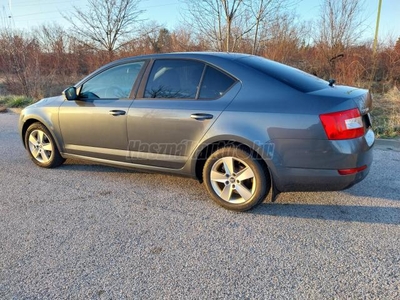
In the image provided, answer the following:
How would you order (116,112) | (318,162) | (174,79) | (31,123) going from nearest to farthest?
(318,162)
(174,79)
(116,112)
(31,123)

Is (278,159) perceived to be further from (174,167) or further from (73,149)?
(73,149)

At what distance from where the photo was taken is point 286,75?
9.82 ft

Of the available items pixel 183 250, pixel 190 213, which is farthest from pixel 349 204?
pixel 183 250

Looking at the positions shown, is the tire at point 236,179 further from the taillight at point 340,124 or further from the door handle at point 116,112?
the door handle at point 116,112

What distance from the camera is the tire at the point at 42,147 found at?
4.29 m

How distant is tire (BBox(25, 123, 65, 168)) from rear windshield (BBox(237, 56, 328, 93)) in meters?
2.97

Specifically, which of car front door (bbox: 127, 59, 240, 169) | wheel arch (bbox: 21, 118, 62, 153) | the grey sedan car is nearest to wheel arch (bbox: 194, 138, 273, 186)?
the grey sedan car

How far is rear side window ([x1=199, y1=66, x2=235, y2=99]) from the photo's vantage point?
3.00 m

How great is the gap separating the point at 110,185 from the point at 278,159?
2172 millimetres

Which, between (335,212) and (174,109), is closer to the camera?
(335,212)

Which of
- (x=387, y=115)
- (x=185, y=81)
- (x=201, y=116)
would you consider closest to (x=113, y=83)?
(x=185, y=81)

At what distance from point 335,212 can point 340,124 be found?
39.7 inches

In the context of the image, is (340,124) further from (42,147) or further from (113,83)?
(42,147)

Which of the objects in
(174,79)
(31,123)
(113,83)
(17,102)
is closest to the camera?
(174,79)
